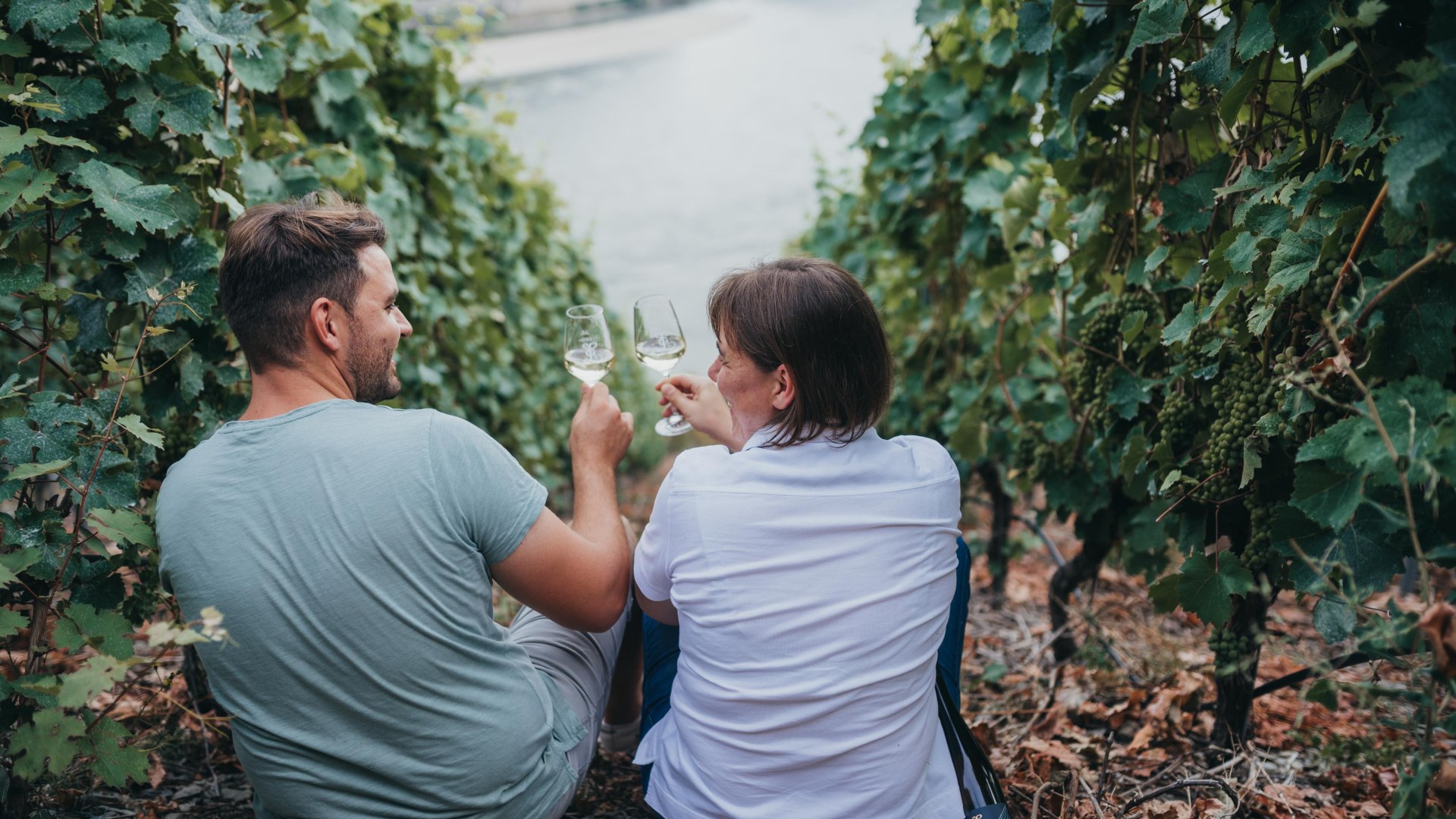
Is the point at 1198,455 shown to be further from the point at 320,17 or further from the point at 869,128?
the point at 320,17

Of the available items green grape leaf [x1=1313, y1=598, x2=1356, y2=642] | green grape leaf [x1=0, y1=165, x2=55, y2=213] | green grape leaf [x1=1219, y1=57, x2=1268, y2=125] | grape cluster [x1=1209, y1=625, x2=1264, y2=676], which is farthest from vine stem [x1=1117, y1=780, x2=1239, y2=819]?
green grape leaf [x1=0, y1=165, x2=55, y2=213]

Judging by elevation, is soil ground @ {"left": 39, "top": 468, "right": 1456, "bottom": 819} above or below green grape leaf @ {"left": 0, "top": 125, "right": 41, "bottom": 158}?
below

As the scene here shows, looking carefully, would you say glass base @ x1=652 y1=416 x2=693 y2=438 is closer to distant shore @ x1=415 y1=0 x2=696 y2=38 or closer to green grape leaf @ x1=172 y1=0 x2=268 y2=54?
green grape leaf @ x1=172 y1=0 x2=268 y2=54

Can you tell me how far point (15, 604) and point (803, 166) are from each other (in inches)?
585

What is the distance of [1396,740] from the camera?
236 centimetres

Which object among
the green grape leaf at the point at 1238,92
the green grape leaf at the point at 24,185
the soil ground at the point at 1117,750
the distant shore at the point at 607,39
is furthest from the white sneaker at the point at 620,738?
the distant shore at the point at 607,39

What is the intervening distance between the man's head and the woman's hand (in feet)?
2.15

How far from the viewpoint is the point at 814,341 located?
176 cm

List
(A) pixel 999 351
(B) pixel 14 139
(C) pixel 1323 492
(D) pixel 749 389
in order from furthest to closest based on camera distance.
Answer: (A) pixel 999 351, (D) pixel 749 389, (B) pixel 14 139, (C) pixel 1323 492

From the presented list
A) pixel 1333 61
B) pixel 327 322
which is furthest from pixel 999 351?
pixel 327 322

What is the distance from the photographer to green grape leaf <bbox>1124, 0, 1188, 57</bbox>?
1.79 m

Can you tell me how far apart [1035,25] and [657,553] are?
5.13 feet

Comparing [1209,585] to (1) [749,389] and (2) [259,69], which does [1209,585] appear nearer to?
(1) [749,389]

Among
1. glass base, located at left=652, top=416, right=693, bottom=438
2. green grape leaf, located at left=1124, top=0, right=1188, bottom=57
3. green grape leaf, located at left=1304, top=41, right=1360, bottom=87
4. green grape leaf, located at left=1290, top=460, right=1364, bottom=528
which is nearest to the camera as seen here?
green grape leaf, located at left=1304, top=41, right=1360, bottom=87
